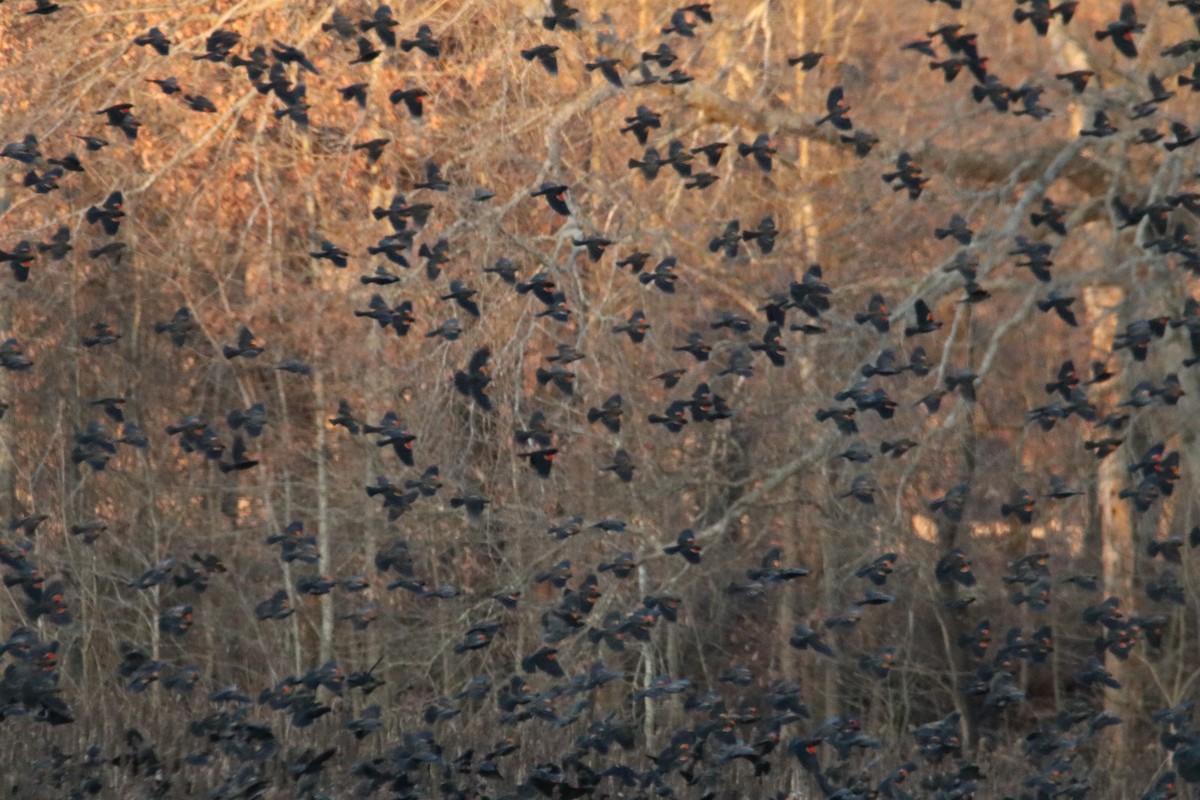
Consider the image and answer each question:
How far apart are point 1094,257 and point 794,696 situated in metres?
5.65

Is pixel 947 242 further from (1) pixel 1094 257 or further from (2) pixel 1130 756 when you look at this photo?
(2) pixel 1130 756

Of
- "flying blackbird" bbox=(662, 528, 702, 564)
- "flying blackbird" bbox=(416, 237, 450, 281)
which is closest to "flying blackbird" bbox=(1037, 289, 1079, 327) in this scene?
"flying blackbird" bbox=(662, 528, 702, 564)

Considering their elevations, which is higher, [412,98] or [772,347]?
[412,98]

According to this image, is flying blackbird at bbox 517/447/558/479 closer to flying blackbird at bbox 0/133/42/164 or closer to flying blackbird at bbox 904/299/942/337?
flying blackbird at bbox 904/299/942/337

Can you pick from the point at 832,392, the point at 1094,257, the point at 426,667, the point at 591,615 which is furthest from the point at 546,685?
Result: the point at 1094,257

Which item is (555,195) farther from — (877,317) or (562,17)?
(877,317)

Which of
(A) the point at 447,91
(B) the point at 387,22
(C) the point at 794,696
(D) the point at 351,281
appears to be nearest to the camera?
(B) the point at 387,22

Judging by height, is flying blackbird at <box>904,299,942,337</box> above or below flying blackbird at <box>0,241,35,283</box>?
below

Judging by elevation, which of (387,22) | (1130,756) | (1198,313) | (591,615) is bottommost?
(1130,756)

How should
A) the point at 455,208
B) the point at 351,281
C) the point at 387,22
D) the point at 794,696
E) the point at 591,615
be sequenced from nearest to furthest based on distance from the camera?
the point at 387,22
the point at 794,696
the point at 455,208
the point at 591,615
the point at 351,281

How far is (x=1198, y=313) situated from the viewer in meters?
7.90

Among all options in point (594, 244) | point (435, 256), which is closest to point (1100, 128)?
point (594, 244)

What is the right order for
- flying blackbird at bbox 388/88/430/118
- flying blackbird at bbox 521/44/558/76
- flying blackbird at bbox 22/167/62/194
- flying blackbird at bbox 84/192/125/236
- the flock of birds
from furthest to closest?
flying blackbird at bbox 84/192/125/236
flying blackbird at bbox 521/44/558/76
flying blackbird at bbox 22/167/62/194
flying blackbird at bbox 388/88/430/118
the flock of birds

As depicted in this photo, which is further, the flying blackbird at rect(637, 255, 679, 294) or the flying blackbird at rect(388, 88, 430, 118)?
the flying blackbird at rect(637, 255, 679, 294)
